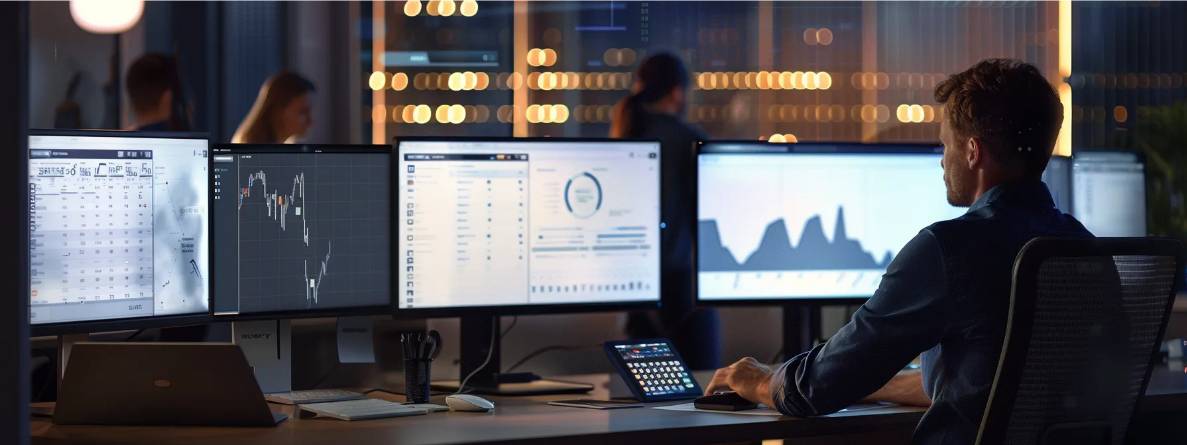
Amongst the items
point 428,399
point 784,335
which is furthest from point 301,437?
point 784,335

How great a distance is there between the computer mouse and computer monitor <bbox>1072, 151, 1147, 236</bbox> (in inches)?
70.4

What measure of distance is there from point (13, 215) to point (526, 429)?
786mm

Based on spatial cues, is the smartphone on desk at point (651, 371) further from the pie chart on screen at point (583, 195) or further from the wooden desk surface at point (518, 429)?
the pie chart on screen at point (583, 195)

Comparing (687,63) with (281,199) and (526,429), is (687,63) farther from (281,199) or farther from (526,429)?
(526,429)

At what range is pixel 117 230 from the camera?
7.43 feet

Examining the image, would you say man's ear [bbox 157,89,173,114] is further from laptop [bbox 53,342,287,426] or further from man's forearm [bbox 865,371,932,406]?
man's forearm [bbox 865,371,932,406]

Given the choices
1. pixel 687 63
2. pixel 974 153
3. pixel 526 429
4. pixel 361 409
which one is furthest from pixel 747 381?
pixel 687 63

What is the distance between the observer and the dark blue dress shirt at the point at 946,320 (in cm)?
195

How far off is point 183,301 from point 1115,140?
12.0 feet

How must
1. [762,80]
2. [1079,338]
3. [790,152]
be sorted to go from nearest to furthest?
[1079,338] < [790,152] < [762,80]

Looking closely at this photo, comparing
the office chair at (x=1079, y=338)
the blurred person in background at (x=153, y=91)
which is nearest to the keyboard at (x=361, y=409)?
the office chair at (x=1079, y=338)

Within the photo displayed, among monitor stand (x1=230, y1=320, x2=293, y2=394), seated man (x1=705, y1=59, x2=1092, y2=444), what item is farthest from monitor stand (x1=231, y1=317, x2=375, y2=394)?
seated man (x1=705, y1=59, x2=1092, y2=444)

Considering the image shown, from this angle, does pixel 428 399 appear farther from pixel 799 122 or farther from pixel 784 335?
pixel 799 122

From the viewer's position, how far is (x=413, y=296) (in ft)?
8.55
